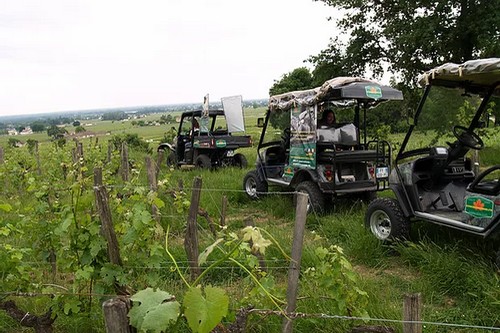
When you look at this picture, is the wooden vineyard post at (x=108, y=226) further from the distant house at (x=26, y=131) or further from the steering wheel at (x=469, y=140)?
the distant house at (x=26, y=131)

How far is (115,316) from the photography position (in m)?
1.96

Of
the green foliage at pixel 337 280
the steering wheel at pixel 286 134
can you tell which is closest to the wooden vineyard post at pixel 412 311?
the green foliage at pixel 337 280

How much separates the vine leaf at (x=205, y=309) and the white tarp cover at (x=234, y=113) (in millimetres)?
11178

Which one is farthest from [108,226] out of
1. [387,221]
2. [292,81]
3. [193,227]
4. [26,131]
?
[26,131]

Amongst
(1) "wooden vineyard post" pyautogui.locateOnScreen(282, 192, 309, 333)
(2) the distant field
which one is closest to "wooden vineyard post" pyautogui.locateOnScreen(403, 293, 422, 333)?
(1) "wooden vineyard post" pyautogui.locateOnScreen(282, 192, 309, 333)

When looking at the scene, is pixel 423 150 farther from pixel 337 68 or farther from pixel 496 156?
pixel 337 68

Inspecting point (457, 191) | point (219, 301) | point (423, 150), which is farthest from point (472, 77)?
point (219, 301)

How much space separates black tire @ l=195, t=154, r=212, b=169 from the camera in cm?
1220

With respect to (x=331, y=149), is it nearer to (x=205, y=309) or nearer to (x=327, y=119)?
(x=327, y=119)

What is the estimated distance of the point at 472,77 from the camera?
4.81 metres

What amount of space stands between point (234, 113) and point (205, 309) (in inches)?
447

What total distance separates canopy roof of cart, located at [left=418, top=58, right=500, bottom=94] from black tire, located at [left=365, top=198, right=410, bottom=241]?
1.40m

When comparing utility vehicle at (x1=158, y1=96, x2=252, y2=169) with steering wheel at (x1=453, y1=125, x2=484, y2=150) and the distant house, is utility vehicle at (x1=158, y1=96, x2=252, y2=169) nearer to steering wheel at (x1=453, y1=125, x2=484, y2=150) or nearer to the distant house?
steering wheel at (x1=453, y1=125, x2=484, y2=150)

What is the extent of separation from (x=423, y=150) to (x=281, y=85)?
116ft
